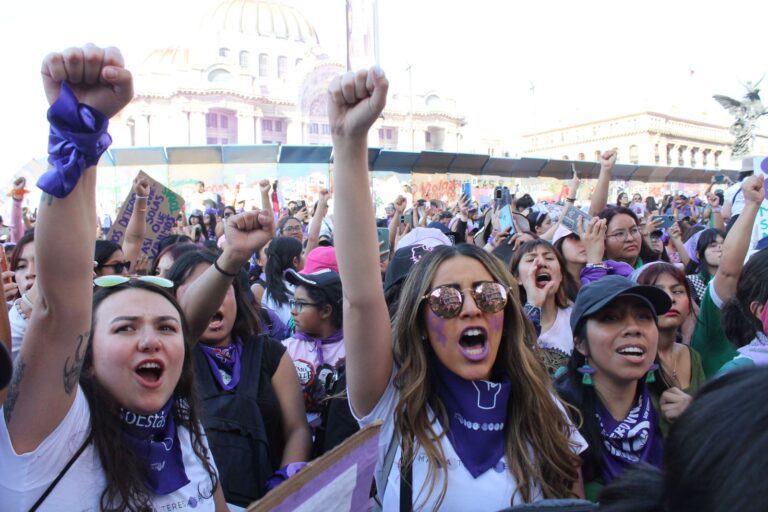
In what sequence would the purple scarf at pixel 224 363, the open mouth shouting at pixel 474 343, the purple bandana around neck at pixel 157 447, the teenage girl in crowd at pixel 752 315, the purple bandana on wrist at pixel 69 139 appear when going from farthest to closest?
the purple scarf at pixel 224 363, the teenage girl in crowd at pixel 752 315, the open mouth shouting at pixel 474 343, the purple bandana around neck at pixel 157 447, the purple bandana on wrist at pixel 69 139

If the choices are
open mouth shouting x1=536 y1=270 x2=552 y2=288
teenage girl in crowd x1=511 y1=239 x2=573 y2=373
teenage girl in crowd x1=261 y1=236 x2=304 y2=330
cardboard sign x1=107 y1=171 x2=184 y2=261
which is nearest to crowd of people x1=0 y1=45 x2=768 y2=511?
teenage girl in crowd x1=511 y1=239 x2=573 y2=373

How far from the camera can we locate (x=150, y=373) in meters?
1.78

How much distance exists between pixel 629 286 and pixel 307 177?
52.6ft

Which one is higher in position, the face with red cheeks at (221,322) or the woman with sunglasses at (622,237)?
the woman with sunglasses at (622,237)

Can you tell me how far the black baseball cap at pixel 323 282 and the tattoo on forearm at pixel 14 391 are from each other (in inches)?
73.1

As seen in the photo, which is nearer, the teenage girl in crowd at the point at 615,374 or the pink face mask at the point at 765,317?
the teenage girl in crowd at the point at 615,374

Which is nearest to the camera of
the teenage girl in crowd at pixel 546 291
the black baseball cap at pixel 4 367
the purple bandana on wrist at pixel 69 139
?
the black baseball cap at pixel 4 367

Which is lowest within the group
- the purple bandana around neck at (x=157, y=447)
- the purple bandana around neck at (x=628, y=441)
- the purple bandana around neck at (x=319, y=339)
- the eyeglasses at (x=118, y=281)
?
the purple bandana around neck at (x=628, y=441)

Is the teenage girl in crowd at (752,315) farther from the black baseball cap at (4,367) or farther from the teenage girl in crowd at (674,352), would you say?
the black baseball cap at (4,367)

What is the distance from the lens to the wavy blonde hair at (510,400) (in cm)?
180

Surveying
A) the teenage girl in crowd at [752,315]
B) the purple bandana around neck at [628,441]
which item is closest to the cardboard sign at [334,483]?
the purple bandana around neck at [628,441]

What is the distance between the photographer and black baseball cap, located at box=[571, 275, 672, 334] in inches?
90.2

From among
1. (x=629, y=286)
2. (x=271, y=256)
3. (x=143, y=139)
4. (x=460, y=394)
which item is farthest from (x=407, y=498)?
(x=143, y=139)

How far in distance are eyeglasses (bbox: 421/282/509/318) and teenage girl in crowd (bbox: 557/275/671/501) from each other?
52cm
